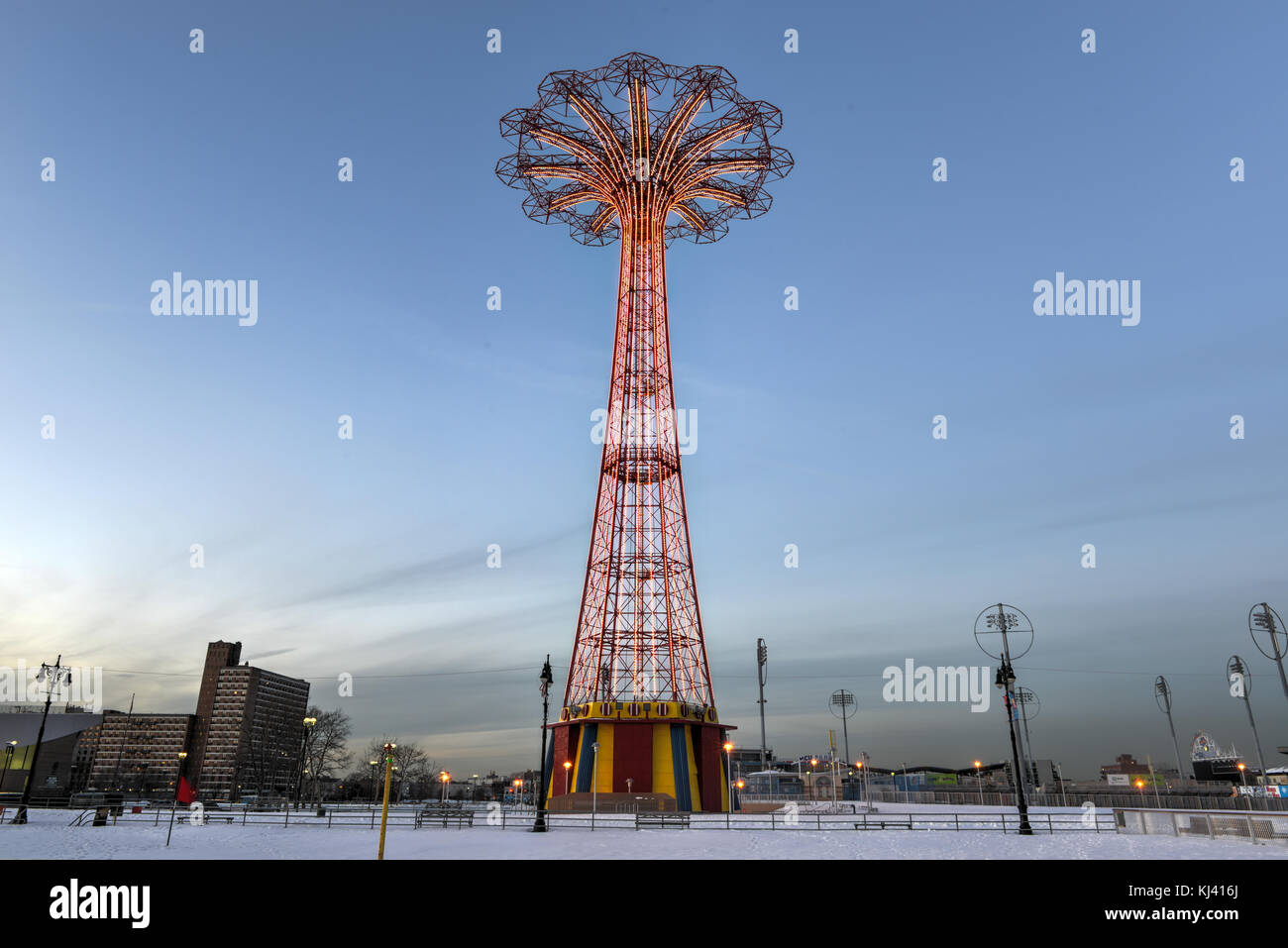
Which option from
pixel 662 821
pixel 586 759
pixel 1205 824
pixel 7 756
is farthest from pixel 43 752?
pixel 1205 824

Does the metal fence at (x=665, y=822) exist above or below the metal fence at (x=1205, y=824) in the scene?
below

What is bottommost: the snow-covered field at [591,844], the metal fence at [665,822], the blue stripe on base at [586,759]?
the metal fence at [665,822]

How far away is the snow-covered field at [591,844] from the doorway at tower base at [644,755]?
8813 mm

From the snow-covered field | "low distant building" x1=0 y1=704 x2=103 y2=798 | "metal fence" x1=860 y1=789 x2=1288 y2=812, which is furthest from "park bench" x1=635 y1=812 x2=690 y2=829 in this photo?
"low distant building" x1=0 y1=704 x2=103 y2=798

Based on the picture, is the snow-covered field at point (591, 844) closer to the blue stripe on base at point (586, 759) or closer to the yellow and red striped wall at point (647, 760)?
the yellow and red striped wall at point (647, 760)

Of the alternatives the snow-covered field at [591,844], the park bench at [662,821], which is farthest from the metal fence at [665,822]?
the snow-covered field at [591,844]

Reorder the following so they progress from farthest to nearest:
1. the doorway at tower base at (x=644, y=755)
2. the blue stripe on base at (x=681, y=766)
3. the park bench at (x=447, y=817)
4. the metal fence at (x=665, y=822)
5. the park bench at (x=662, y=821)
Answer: the doorway at tower base at (x=644, y=755), the blue stripe on base at (x=681, y=766), the park bench at (x=447, y=817), the park bench at (x=662, y=821), the metal fence at (x=665, y=822)

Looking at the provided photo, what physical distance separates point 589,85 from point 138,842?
148 feet

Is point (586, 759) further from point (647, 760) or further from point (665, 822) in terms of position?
point (665, 822)

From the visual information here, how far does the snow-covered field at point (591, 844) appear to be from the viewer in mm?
22234

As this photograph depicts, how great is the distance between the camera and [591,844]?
25938 mm

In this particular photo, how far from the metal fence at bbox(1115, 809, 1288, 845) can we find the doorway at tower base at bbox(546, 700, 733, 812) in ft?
67.2

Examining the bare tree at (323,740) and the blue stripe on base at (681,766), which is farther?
the bare tree at (323,740)
